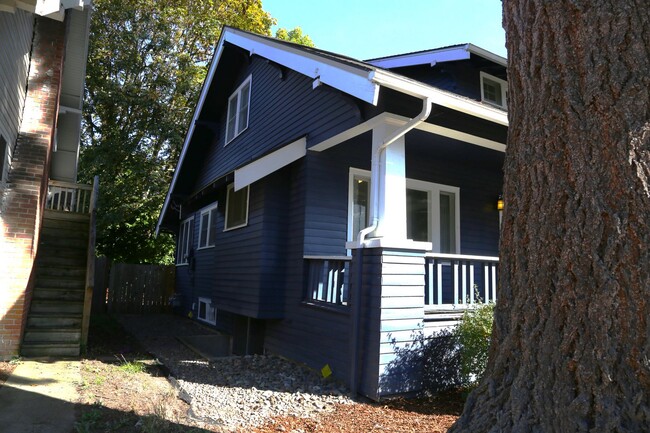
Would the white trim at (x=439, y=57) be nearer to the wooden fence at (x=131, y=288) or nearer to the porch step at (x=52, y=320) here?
the porch step at (x=52, y=320)

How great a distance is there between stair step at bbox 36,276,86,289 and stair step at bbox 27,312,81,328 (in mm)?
715

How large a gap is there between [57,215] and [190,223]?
15.4 ft

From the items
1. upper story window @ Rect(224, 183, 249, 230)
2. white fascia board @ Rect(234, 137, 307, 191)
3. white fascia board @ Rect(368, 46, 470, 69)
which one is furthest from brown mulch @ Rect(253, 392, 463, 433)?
white fascia board @ Rect(368, 46, 470, 69)

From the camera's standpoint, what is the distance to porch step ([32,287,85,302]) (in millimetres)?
7459

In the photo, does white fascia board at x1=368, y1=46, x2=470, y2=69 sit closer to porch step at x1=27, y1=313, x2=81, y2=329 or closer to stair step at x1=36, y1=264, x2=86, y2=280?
stair step at x1=36, y1=264, x2=86, y2=280

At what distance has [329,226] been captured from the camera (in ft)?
23.6

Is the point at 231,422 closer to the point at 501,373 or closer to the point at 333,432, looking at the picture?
the point at 333,432

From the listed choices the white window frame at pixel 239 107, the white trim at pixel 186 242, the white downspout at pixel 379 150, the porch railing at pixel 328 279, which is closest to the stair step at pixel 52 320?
the porch railing at pixel 328 279

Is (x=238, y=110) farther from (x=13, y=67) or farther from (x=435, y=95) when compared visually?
(x=435, y=95)

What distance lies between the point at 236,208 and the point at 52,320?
3580mm

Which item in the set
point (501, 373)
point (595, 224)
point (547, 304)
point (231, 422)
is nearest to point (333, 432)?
point (231, 422)

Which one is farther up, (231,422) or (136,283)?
(136,283)

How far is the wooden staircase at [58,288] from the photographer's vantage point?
6.81 m

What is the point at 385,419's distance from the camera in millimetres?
4523
